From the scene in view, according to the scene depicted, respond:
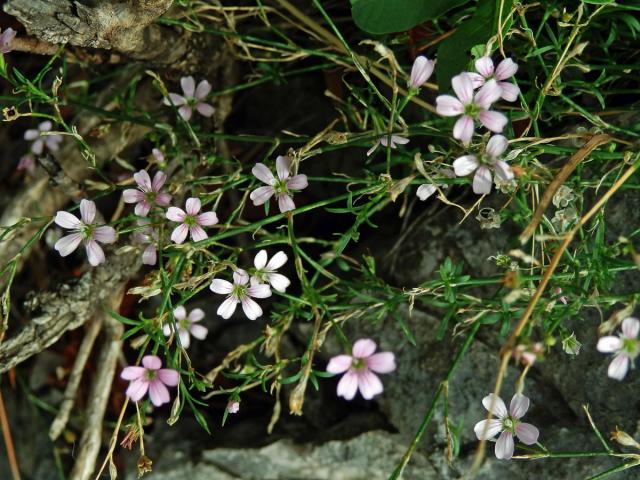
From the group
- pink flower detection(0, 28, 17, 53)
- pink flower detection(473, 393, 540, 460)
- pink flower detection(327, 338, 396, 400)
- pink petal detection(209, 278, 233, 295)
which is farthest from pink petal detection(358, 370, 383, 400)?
pink flower detection(0, 28, 17, 53)

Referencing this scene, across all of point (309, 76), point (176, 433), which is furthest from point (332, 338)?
point (309, 76)

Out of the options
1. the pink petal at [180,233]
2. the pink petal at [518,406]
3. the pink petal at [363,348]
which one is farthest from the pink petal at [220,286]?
the pink petal at [518,406]

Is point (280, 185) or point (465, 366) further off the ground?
point (280, 185)

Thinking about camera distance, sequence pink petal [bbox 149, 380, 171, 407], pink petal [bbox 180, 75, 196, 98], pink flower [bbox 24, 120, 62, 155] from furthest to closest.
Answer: pink flower [bbox 24, 120, 62, 155] → pink petal [bbox 180, 75, 196, 98] → pink petal [bbox 149, 380, 171, 407]

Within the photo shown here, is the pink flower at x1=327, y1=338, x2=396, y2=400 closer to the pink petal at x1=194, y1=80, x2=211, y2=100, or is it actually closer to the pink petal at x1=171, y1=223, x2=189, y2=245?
the pink petal at x1=171, y1=223, x2=189, y2=245

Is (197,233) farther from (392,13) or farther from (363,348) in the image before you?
(392,13)

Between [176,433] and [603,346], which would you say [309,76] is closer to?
[176,433]

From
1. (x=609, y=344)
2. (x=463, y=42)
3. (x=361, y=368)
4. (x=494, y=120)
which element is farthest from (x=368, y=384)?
(x=463, y=42)
